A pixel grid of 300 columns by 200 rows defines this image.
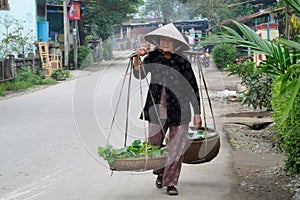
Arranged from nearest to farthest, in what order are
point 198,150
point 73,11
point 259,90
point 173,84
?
point 173,84
point 198,150
point 259,90
point 73,11

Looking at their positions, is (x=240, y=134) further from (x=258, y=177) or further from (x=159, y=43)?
(x=159, y=43)

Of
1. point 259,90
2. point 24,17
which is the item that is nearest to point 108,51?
point 24,17

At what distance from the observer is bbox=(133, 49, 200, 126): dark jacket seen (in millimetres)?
5227

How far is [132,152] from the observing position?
4906 millimetres

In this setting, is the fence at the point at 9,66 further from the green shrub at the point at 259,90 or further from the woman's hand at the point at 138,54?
the woman's hand at the point at 138,54

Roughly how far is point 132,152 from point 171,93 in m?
0.79

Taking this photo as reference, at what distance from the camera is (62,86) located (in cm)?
1908

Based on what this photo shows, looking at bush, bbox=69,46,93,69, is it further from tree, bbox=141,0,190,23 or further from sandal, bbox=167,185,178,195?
sandal, bbox=167,185,178,195

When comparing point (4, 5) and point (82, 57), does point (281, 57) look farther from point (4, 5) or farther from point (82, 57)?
point (82, 57)

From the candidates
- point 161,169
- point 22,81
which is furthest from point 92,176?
point 22,81

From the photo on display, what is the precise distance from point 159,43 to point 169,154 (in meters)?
1.18

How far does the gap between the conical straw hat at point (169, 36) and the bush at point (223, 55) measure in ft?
67.4

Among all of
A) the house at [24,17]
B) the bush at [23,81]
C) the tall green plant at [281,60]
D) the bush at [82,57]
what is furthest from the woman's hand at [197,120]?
the bush at [82,57]

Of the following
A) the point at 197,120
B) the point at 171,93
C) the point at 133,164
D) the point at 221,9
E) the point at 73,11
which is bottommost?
the point at 133,164
